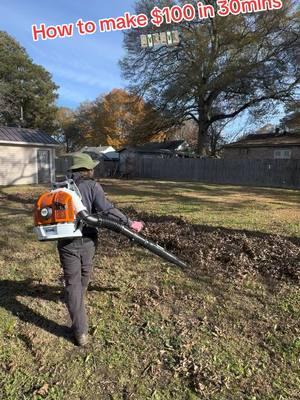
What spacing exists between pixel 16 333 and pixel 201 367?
1837 millimetres

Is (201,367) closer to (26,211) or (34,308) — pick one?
(34,308)

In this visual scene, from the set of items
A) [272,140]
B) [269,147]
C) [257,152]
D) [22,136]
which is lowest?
[257,152]

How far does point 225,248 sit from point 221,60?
1055 inches

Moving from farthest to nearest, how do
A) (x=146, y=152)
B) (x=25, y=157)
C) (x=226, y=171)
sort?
(x=146, y=152), (x=226, y=171), (x=25, y=157)

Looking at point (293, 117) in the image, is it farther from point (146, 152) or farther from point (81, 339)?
point (81, 339)

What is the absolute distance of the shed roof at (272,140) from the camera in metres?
29.0

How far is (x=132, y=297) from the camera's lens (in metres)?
4.42

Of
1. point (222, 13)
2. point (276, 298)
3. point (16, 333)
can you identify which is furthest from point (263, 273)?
point (222, 13)

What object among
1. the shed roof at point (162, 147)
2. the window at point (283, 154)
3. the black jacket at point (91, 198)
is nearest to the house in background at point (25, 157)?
the black jacket at point (91, 198)

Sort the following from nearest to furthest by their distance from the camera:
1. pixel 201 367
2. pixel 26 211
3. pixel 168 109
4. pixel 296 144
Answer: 1. pixel 201 367
2. pixel 26 211
3. pixel 296 144
4. pixel 168 109

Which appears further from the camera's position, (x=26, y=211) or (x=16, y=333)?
(x=26, y=211)

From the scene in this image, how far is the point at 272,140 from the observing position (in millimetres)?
30625

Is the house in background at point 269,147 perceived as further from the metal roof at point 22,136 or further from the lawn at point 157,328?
the lawn at point 157,328

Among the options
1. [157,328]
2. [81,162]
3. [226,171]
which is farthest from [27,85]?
[157,328]
